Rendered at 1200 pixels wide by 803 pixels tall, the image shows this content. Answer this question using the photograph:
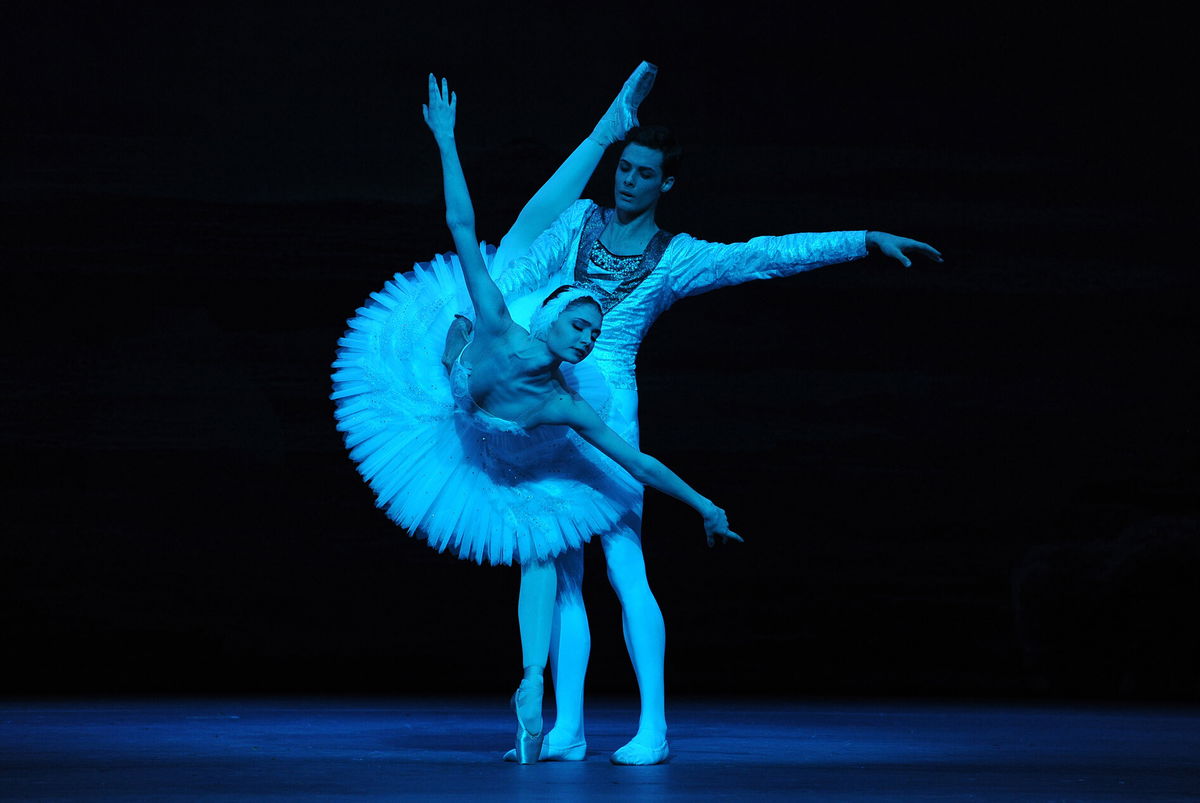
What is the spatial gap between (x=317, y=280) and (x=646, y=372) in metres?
1.04

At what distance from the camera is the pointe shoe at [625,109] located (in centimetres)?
345

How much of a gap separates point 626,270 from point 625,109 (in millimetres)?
347

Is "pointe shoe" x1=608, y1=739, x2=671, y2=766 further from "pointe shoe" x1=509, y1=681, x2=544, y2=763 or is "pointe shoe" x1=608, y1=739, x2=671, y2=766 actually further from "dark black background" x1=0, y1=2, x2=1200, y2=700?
"dark black background" x1=0, y1=2, x2=1200, y2=700

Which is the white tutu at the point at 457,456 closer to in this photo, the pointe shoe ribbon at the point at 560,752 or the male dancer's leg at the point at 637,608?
the male dancer's leg at the point at 637,608

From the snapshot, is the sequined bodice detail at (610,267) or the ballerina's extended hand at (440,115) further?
the sequined bodice detail at (610,267)

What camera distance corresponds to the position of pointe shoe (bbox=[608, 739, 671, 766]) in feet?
10.3

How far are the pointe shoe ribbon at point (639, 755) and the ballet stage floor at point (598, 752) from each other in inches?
1.5

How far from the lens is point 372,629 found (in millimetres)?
4980

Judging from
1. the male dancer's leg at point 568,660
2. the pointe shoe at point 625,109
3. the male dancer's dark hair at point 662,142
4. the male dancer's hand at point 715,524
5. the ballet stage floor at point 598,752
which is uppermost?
the pointe shoe at point 625,109

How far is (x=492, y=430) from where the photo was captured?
325cm

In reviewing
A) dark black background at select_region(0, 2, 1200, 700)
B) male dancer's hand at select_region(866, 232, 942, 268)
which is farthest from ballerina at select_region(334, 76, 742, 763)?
dark black background at select_region(0, 2, 1200, 700)

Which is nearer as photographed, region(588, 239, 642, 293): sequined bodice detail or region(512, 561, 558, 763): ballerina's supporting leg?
region(512, 561, 558, 763): ballerina's supporting leg

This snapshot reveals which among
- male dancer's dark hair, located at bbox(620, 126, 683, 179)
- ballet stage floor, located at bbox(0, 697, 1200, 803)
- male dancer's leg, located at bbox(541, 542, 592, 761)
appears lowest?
ballet stage floor, located at bbox(0, 697, 1200, 803)

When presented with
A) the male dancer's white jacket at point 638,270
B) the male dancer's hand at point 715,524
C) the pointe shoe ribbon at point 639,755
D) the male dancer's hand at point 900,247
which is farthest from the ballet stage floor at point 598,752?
the male dancer's hand at point 900,247
